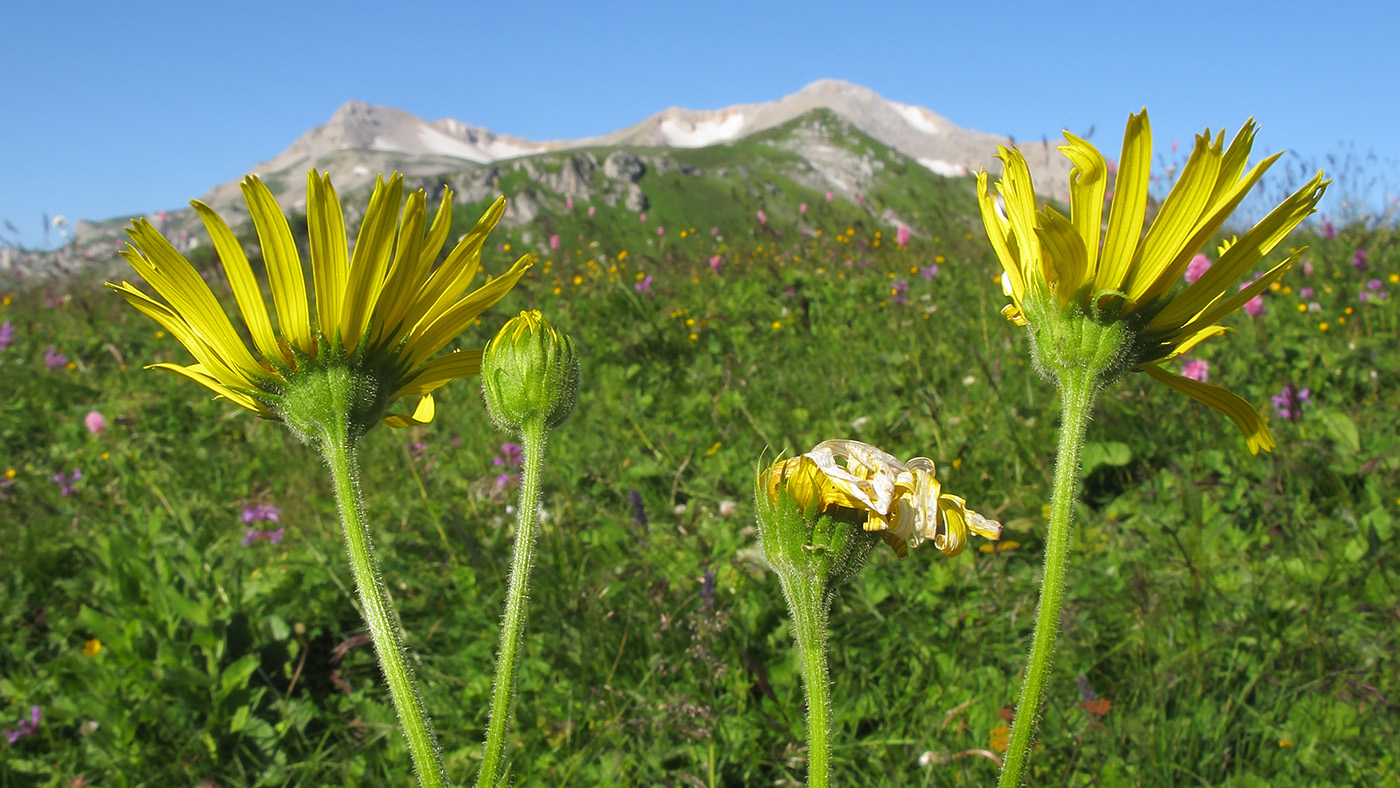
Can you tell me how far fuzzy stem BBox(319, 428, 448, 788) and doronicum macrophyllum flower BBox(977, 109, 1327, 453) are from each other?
832 millimetres

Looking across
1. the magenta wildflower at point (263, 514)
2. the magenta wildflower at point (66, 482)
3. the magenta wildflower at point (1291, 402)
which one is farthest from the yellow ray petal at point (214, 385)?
the magenta wildflower at point (66, 482)

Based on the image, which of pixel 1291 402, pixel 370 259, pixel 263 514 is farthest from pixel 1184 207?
pixel 263 514

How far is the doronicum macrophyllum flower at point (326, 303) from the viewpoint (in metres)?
0.94

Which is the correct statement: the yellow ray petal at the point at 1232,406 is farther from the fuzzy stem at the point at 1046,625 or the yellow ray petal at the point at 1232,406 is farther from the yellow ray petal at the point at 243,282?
the yellow ray petal at the point at 243,282

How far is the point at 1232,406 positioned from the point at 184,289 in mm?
1299

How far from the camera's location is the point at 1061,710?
2.00m

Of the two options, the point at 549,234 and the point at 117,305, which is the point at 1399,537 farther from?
the point at 117,305

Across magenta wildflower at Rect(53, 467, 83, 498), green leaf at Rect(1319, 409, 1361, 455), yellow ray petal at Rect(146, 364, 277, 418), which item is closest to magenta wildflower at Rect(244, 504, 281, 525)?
magenta wildflower at Rect(53, 467, 83, 498)

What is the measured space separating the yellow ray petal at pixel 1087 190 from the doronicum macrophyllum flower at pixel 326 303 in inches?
25.1

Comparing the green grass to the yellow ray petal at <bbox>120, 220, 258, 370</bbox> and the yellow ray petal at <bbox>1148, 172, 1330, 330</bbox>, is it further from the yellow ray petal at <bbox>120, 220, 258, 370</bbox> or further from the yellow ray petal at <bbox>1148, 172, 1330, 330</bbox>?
the yellow ray petal at <bbox>120, 220, 258, 370</bbox>

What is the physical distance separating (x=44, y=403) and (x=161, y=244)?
20.0 ft

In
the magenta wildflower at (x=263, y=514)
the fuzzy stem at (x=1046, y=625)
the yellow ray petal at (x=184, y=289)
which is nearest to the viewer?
the fuzzy stem at (x=1046, y=625)

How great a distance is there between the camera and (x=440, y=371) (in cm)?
112

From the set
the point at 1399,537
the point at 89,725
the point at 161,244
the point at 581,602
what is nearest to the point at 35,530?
the point at 89,725
